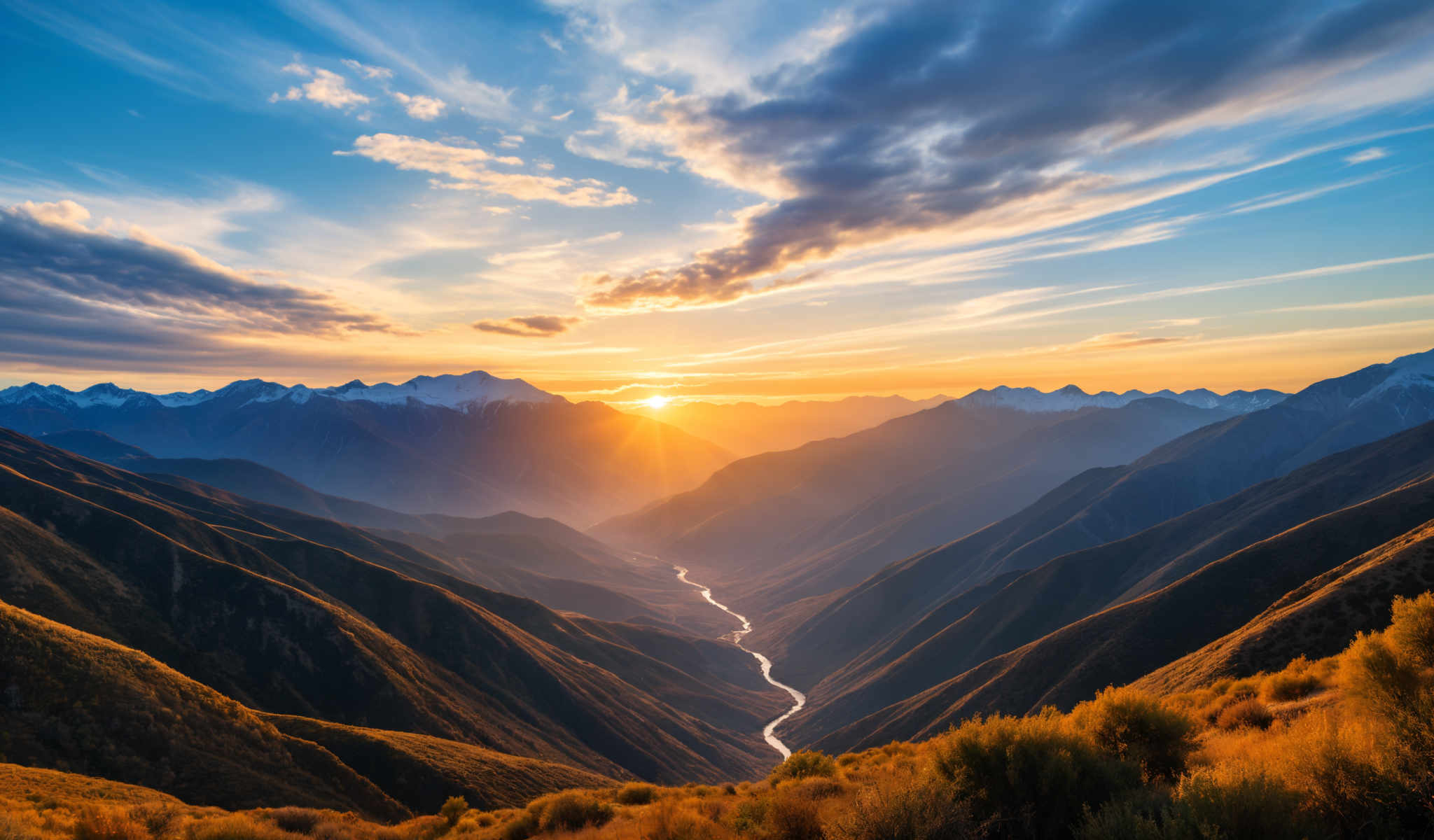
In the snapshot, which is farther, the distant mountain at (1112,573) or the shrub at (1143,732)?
the distant mountain at (1112,573)

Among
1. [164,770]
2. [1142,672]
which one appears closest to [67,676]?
[164,770]

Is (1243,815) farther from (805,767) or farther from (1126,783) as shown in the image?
(805,767)

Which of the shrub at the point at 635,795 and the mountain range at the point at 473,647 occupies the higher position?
the shrub at the point at 635,795

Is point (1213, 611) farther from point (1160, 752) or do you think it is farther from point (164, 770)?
point (164, 770)

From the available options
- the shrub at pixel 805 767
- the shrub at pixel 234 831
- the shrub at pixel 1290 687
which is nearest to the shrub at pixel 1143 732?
the shrub at pixel 1290 687

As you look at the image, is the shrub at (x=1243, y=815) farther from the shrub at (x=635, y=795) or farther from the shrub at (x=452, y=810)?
the shrub at (x=452, y=810)

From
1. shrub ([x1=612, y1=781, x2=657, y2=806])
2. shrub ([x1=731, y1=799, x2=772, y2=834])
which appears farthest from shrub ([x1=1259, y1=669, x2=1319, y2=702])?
shrub ([x1=612, y1=781, x2=657, y2=806])
